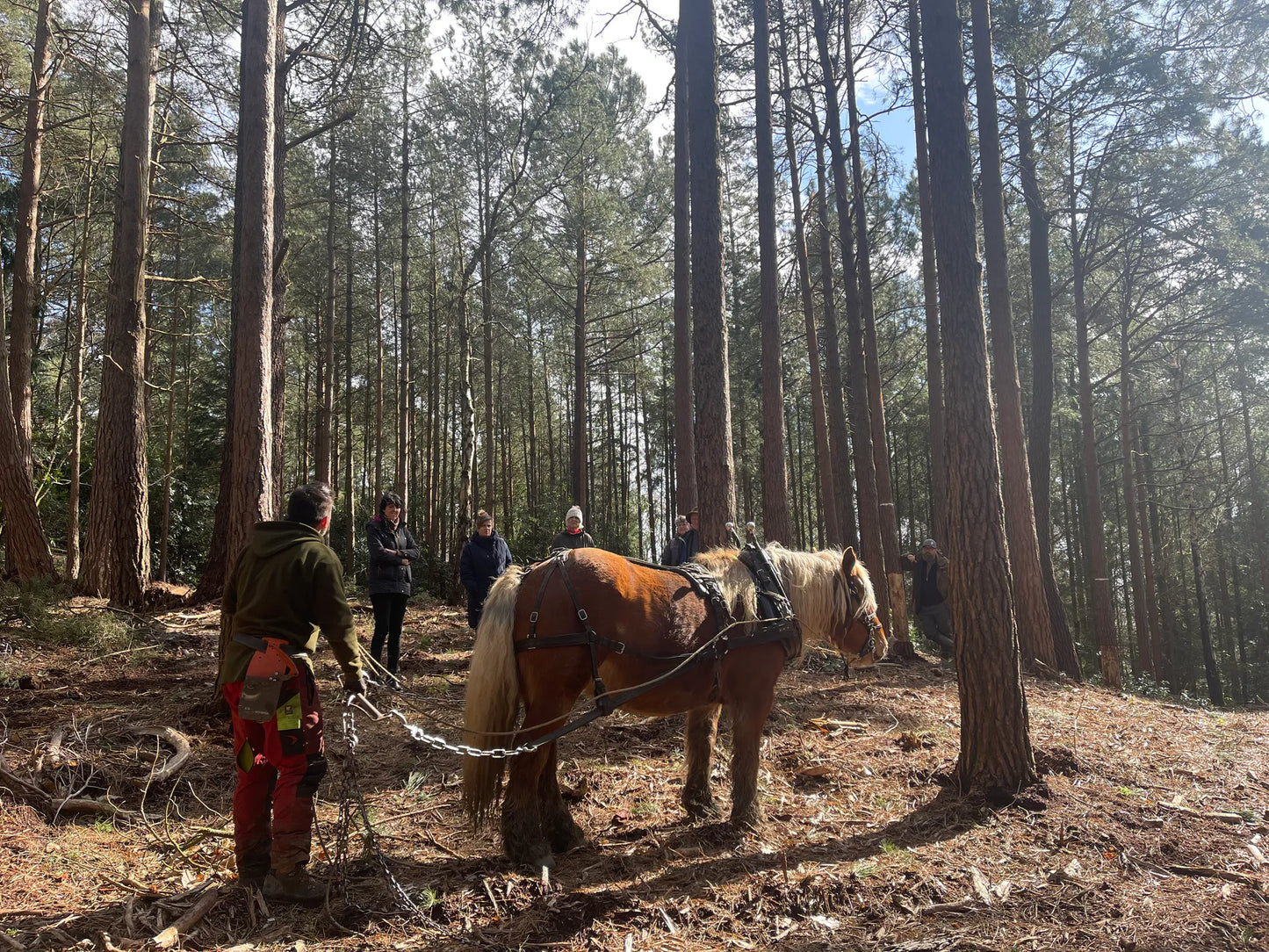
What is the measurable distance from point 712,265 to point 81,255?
13.6 m

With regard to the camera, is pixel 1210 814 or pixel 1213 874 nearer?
pixel 1213 874

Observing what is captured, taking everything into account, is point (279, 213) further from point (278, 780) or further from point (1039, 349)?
point (1039, 349)

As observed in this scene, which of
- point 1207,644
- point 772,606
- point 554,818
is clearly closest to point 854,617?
point 772,606

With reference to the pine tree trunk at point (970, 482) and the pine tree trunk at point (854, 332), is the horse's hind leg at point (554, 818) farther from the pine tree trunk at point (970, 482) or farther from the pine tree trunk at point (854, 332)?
the pine tree trunk at point (854, 332)

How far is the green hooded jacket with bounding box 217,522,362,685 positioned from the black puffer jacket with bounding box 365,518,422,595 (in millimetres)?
3743

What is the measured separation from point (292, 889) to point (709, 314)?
6.43 meters

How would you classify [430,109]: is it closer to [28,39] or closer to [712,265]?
[28,39]

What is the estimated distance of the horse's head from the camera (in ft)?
16.9

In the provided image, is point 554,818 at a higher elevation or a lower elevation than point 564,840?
higher

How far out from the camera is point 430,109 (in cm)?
1842

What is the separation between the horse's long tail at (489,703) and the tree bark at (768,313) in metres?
6.44

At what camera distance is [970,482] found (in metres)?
5.04

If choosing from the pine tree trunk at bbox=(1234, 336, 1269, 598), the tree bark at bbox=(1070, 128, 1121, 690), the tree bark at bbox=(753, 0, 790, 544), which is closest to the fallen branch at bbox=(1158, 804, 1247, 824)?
the tree bark at bbox=(753, 0, 790, 544)

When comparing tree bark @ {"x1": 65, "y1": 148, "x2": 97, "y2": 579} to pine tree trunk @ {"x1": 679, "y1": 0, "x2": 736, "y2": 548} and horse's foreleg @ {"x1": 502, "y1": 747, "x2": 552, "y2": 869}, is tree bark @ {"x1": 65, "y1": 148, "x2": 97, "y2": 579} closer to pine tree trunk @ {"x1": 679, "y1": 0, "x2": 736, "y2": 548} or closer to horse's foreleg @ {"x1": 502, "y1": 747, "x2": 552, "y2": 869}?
pine tree trunk @ {"x1": 679, "y1": 0, "x2": 736, "y2": 548}
